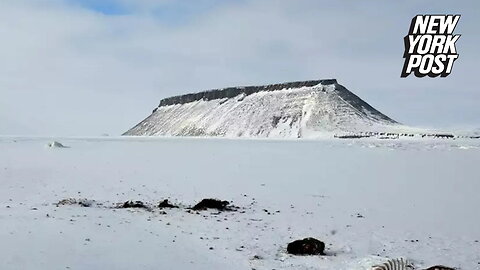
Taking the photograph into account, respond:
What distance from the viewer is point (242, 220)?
13.7 meters

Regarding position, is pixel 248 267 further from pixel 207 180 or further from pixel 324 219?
pixel 207 180

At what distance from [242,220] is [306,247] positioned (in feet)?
11.6

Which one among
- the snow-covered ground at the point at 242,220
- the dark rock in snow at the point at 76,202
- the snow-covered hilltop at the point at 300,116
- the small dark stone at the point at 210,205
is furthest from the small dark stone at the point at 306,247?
the snow-covered hilltop at the point at 300,116

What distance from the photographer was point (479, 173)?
24.4 metres

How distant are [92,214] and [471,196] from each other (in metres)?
13.1

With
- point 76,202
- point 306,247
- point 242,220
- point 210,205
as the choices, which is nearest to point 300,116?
point 210,205

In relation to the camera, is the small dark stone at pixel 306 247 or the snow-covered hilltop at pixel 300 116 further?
the snow-covered hilltop at pixel 300 116

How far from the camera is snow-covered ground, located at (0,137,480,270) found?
9562 mm

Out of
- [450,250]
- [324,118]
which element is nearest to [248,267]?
[450,250]

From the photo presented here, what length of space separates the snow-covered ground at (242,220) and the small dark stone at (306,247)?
0.90ft

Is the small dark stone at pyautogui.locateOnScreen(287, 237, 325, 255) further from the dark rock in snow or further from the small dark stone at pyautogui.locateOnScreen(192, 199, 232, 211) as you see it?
the dark rock in snow

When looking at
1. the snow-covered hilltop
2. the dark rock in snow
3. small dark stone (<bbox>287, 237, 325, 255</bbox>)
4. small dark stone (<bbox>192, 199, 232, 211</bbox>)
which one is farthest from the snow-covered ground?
the snow-covered hilltop

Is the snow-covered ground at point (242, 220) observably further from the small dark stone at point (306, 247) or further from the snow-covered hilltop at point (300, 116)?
the snow-covered hilltop at point (300, 116)

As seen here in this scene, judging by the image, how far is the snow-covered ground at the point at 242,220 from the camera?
9562 millimetres
